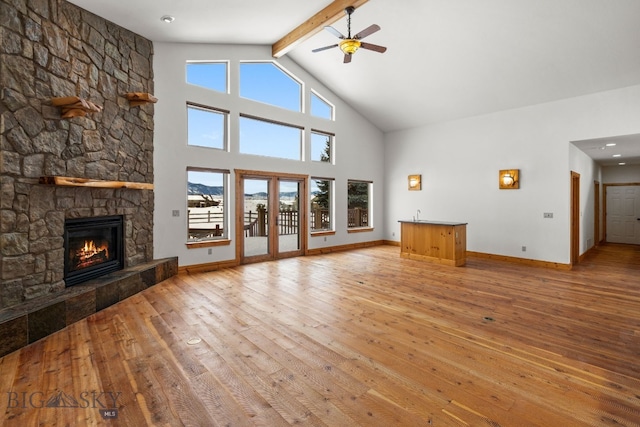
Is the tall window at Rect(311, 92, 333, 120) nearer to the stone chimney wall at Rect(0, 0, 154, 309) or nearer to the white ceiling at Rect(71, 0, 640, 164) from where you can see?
the white ceiling at Rect(71, 0, 640, 164)

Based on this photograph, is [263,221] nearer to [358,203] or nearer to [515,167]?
[358,203]

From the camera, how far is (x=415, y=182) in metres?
8.66

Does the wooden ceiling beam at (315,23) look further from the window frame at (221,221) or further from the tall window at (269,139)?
the window frame at (221,221)

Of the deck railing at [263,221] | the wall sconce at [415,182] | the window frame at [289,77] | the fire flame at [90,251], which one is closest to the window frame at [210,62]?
the window frame at [289,77]

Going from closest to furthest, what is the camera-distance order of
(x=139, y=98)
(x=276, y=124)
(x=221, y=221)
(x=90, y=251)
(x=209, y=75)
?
(x=90, y=251), (x=139, y=98), (x=209, y=75), (x=221, y=221), (x=276, y=124)

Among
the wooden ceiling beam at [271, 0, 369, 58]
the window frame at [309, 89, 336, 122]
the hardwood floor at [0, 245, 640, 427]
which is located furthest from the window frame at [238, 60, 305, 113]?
the hardwood floor at [0, 245, 640, 427]

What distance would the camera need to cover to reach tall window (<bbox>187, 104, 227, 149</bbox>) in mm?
5949

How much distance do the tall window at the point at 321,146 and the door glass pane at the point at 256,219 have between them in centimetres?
165

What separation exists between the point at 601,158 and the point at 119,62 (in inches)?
435

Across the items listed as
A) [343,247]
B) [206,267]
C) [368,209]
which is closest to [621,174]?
[368,209]

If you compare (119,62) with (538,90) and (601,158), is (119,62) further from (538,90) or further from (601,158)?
(601,158)

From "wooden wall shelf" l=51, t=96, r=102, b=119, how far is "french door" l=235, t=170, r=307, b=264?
9.88ft

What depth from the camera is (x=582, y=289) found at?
467cm

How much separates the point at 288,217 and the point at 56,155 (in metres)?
4.55
